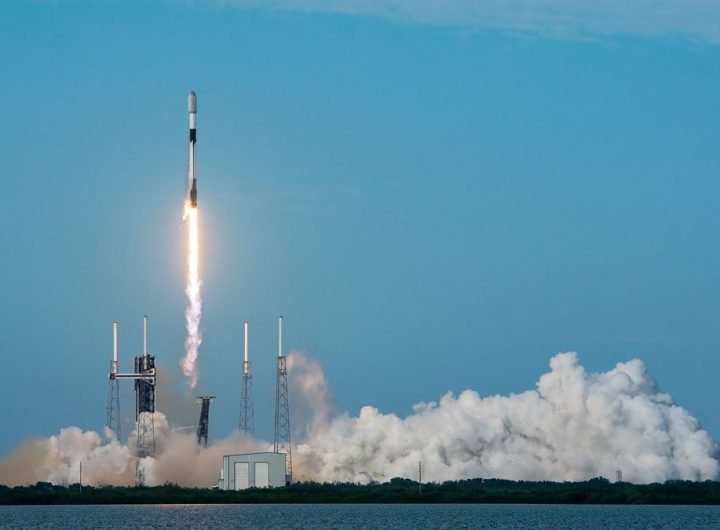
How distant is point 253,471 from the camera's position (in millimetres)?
140125

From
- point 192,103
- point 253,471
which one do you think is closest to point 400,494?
point 253,471

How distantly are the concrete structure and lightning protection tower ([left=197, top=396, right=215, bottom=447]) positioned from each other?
2.74 m

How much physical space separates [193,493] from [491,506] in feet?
132

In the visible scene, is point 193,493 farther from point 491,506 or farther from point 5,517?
point 491,506

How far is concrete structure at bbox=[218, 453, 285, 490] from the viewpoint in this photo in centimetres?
14012

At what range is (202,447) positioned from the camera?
143500mm

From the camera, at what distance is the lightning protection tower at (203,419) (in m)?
138

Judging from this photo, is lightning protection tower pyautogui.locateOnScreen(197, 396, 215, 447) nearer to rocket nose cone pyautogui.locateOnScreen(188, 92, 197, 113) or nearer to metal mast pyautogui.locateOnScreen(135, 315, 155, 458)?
metal mast pyautogui.locateOnScreen(135, 315, 155, 458)

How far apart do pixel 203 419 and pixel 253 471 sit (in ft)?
19.7

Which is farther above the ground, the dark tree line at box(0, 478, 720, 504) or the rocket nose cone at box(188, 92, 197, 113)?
the rocket nose cone at box(188, 92, 197, 113)

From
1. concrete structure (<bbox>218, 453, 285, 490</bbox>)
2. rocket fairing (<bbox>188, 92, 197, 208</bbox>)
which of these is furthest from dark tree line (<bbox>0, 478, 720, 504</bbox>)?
rocket fairing (<bbox>188, 92, 197, 208</bbox>)

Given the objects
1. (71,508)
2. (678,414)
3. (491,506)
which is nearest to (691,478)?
(678,414)

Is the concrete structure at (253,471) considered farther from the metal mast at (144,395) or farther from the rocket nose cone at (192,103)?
the rocket nose cone at (192,103)

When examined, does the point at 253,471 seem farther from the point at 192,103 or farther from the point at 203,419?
the point at 192,103
